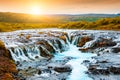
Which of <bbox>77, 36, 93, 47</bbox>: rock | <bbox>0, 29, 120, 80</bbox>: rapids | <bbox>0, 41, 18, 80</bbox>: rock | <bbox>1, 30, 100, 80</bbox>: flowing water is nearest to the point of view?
<bbox>0, 41, 18, 80</bbox>: rock

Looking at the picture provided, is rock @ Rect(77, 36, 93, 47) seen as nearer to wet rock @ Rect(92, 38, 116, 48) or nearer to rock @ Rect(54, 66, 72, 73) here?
wet rock @ Rect(92, 38, 116, 48)

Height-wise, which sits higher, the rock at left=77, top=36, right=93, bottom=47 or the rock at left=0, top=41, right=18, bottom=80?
the rock at left=0, top=41, right=18, bottom=80

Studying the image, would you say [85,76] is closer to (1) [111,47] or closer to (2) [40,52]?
(2) [40,52]

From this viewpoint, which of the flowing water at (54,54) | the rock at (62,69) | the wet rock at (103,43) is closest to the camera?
the flowing water at (54,54)

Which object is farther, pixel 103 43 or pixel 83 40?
pixel 83 40

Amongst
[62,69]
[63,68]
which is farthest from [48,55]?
[62,69]

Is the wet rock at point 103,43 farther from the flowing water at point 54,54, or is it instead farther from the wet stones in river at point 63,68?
the wet stones in river at point 63,68

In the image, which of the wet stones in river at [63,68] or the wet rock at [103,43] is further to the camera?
the wet rock at [103,43]

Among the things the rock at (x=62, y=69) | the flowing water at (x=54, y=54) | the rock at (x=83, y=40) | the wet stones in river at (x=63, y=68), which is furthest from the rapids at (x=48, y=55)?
the rock at (x=83, y=40)

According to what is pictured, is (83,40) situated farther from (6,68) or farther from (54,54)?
(6,68)

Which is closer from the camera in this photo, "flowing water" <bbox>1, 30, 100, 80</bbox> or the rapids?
the rapids

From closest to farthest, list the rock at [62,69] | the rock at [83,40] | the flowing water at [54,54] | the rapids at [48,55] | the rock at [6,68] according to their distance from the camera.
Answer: the rock at [6,68] < the rapids at [48,55] < the flowing water at [54,54] < the rock at [62,69] < the rock at [83,40]

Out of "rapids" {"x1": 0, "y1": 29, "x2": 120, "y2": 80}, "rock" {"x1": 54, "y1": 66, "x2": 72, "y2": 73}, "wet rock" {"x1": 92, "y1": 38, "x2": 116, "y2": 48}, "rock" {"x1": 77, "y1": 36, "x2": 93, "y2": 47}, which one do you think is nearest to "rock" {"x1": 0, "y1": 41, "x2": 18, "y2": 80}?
"rapids" {"x1": 0, "y1": 29, "x2": 120, "y2": 80}

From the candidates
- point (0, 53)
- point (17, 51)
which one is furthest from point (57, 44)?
point (0, 53)
